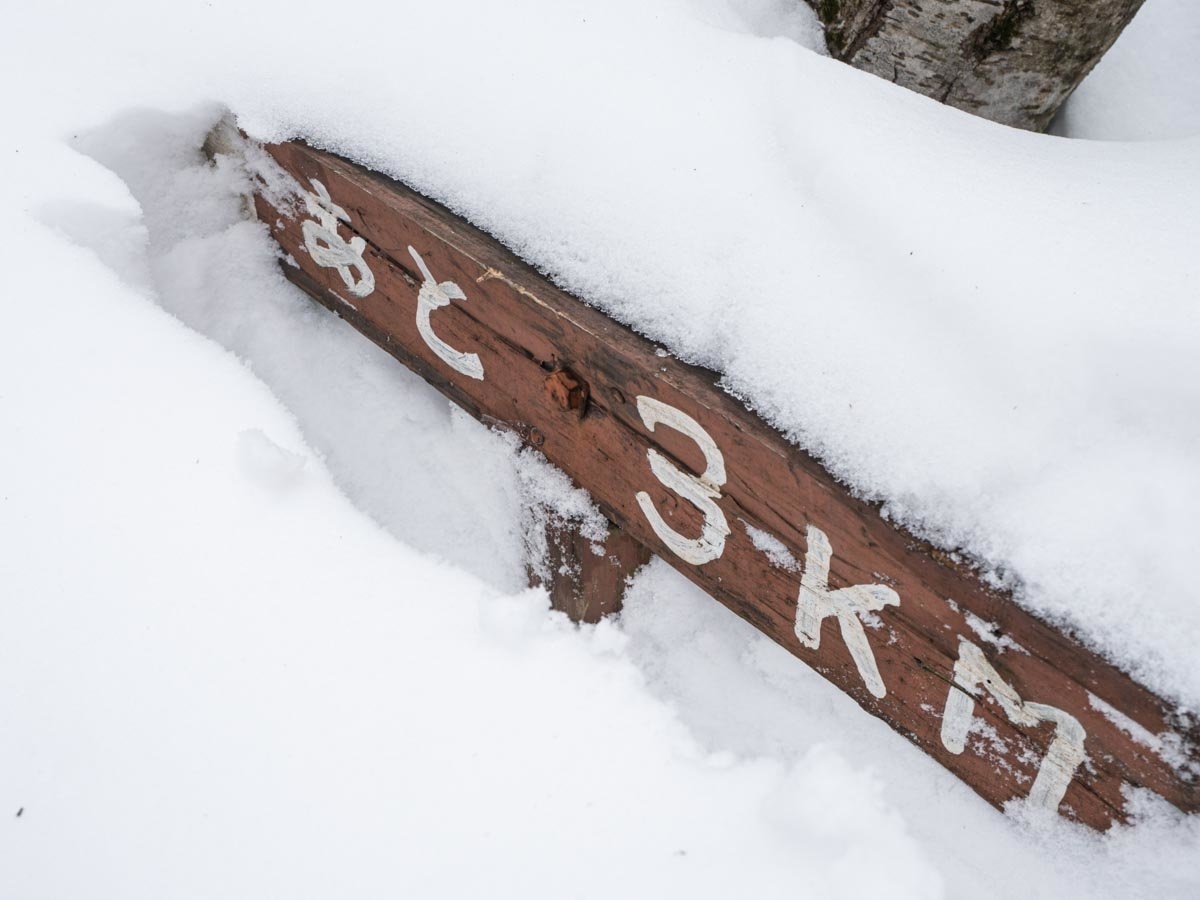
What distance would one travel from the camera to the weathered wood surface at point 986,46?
1216 mm

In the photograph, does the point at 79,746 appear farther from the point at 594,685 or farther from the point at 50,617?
the point at 594,685

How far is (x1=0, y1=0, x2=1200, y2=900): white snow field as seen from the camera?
897 millimetres

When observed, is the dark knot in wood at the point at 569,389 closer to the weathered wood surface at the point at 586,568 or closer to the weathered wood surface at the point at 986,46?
the weathered wood surface at the point at 586,568

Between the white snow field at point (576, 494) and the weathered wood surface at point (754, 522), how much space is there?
41 mm

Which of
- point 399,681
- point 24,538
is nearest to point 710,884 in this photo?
point 399,681

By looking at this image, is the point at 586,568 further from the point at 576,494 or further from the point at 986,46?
the point at 986,46

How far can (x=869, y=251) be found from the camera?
1.01 m

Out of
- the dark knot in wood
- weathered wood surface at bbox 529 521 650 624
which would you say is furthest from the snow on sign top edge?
weathered wood surface at bbox 529 521 650 624

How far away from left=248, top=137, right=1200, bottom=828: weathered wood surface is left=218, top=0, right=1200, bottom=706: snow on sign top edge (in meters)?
0.04

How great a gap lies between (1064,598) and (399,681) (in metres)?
0.81

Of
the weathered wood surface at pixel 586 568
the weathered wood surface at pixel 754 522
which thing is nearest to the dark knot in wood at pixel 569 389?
the weathered wood surface at pixel 754 522

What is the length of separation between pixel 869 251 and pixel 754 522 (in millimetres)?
364

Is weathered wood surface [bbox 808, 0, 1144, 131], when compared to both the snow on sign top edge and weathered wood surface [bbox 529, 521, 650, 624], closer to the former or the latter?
the snow on sign top edge

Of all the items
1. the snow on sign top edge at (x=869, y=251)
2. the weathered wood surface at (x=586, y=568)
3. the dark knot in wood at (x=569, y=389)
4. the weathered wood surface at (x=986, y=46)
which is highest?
the weathered wood surface at (x=986, y=46)
